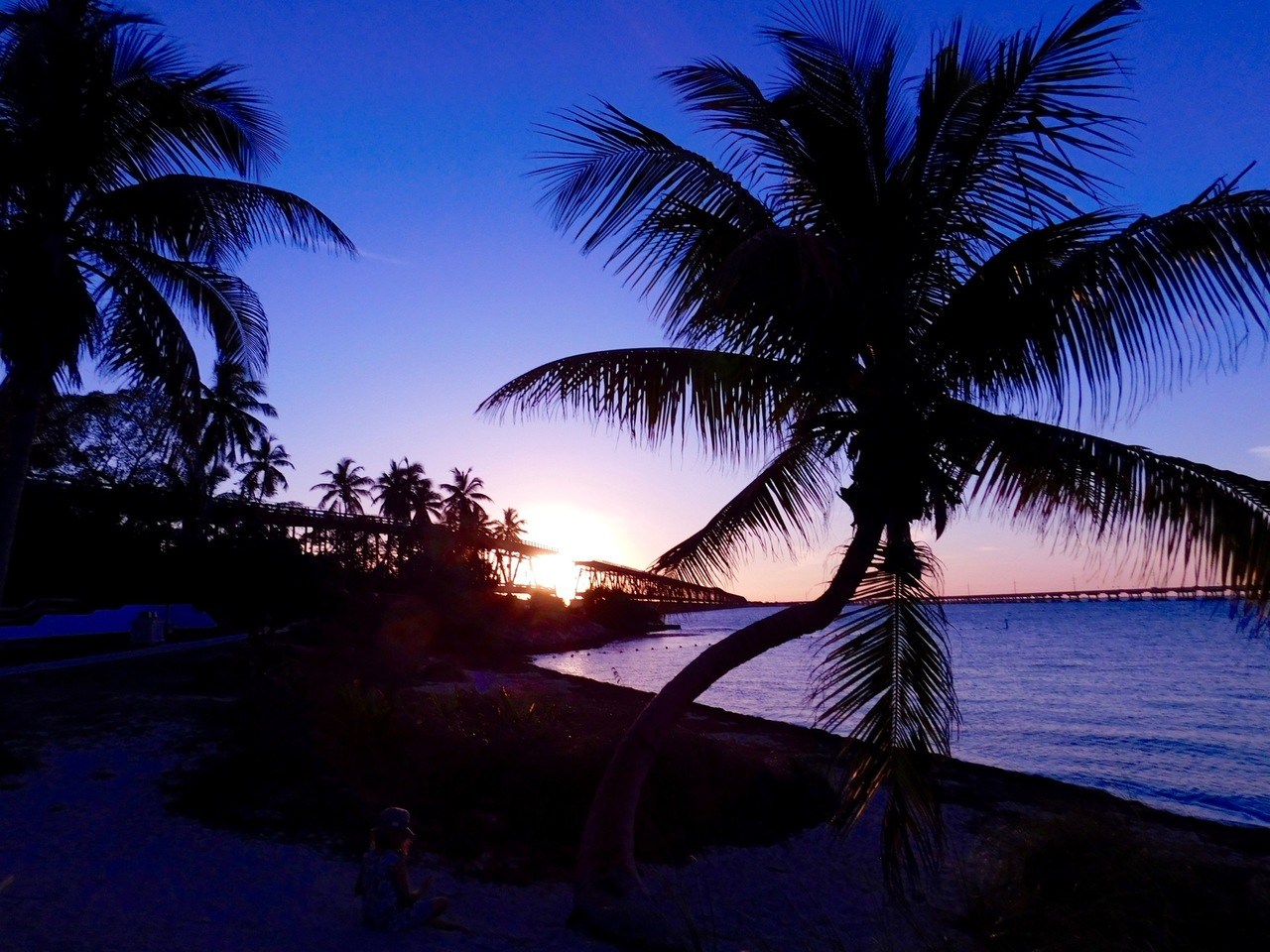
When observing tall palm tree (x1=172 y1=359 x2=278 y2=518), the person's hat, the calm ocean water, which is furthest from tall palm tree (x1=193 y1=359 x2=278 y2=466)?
the person's hat

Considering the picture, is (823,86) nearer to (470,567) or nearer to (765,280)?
(765,280)

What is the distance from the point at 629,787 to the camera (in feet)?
20.7

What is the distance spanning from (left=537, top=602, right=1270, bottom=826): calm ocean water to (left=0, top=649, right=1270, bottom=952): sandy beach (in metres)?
2.16

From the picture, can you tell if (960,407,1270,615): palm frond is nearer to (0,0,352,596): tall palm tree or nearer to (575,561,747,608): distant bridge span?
(575,561,747,608): distant bridge span

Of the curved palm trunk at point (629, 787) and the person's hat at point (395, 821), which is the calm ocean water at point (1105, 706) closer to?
the curved palm trunk at point (629, 787)

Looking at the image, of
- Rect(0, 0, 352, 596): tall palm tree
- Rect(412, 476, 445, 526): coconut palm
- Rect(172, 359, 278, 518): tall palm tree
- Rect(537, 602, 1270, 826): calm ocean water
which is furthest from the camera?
Rect(412, 476, 445, 526): coconut palm

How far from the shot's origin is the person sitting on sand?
5746mm

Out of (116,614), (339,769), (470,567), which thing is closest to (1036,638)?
(470,567)

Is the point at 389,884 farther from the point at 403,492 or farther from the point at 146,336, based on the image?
the point at 403,492

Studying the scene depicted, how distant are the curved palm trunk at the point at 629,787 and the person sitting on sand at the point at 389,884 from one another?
1.18 meters

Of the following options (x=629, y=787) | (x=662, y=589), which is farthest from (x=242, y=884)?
(x=662, y=589)

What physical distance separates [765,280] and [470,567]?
98.2 ft

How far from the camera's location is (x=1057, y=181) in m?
5.37

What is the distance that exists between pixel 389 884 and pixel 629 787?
1688 mm
